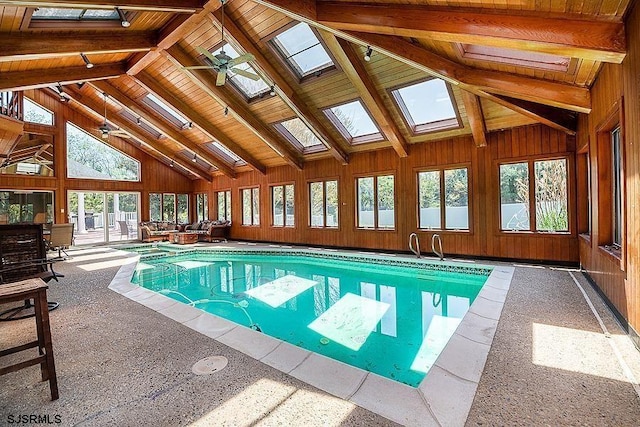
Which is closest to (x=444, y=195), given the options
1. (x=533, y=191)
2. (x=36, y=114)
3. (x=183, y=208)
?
(x=533, y=191)

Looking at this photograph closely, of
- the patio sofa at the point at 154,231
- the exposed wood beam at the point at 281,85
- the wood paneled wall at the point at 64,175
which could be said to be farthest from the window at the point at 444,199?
the wood paneled wall at the point at 64,175

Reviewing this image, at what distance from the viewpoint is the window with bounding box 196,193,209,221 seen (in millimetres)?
13523

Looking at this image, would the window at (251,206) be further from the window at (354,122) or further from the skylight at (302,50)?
the skylight at (302,50)

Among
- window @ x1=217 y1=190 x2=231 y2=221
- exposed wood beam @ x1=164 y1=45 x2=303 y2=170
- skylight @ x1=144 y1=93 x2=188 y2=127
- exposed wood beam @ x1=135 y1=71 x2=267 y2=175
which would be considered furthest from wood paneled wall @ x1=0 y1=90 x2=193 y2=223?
exposed wood beam @ x1=164 y1=45 x2=303 y2=170

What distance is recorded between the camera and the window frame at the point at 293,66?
5.09m

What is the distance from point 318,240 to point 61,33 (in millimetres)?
7383

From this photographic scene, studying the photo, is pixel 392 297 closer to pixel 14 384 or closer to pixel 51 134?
pixel 14 384

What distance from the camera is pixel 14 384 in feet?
6.64

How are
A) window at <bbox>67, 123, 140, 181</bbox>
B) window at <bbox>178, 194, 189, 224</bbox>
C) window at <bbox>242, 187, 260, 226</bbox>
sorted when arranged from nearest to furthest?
window at <bbox>67, 123, 140, 181</bbox>
window at <bbox>242, 187, 260, 226</bbox>
window at <bbox>178, 194, 189, 224</bbox>

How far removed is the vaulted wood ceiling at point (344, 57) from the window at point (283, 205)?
2.03 m

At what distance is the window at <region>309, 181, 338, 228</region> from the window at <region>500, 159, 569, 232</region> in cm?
453

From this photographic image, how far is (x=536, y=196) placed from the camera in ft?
19.8

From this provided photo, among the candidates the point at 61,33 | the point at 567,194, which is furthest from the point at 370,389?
the point at 61,33

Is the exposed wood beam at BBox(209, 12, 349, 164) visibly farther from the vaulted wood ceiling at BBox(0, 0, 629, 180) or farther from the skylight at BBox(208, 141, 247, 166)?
the skylight at BBox(208, 141, 247, 166)
